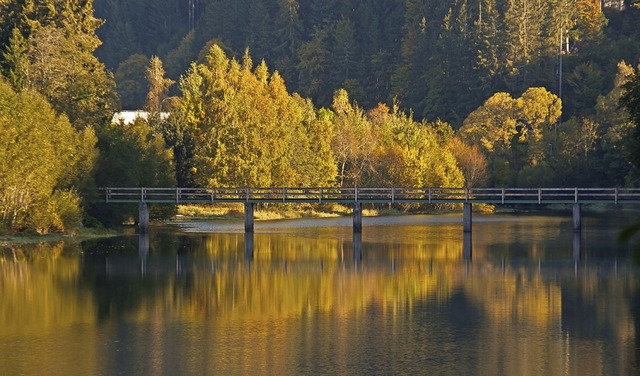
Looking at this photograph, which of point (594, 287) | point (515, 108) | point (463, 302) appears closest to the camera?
point (463, 302)

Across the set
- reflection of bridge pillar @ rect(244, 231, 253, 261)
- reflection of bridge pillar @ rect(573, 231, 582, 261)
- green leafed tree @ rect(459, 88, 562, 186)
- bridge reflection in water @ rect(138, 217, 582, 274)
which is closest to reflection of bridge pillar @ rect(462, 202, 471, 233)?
bridge reflection in water @ rect(138, 217, 582, 274)

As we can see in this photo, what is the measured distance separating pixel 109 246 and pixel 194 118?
Answer: 39.5m

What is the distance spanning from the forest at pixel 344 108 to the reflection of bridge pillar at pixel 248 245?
891cm

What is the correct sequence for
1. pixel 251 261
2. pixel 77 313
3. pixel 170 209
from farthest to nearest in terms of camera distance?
1. pixel 170 209
2. pixel 251 261
3. pixel 77 313

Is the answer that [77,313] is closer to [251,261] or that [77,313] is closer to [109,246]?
A: [251,261]

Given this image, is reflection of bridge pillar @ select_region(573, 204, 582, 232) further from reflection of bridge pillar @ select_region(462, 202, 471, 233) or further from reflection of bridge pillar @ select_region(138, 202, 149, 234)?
reflection of bridge pillar @ select_region(138, 202, 149, 234)

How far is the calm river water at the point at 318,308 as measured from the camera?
29.2 m

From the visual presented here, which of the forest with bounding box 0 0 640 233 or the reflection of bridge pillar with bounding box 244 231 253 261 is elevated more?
the forest with bounding box 0 0 640 233

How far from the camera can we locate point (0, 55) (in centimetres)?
7731

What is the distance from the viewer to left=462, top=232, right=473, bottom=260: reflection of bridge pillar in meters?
59.2

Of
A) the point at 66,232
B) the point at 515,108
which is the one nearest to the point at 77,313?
the point at 66,232

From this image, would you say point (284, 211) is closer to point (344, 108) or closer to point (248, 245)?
point (344, 108)

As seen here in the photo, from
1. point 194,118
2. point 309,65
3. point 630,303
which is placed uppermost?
→ point 309,65

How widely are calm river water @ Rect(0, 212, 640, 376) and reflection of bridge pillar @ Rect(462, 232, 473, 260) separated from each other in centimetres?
16
